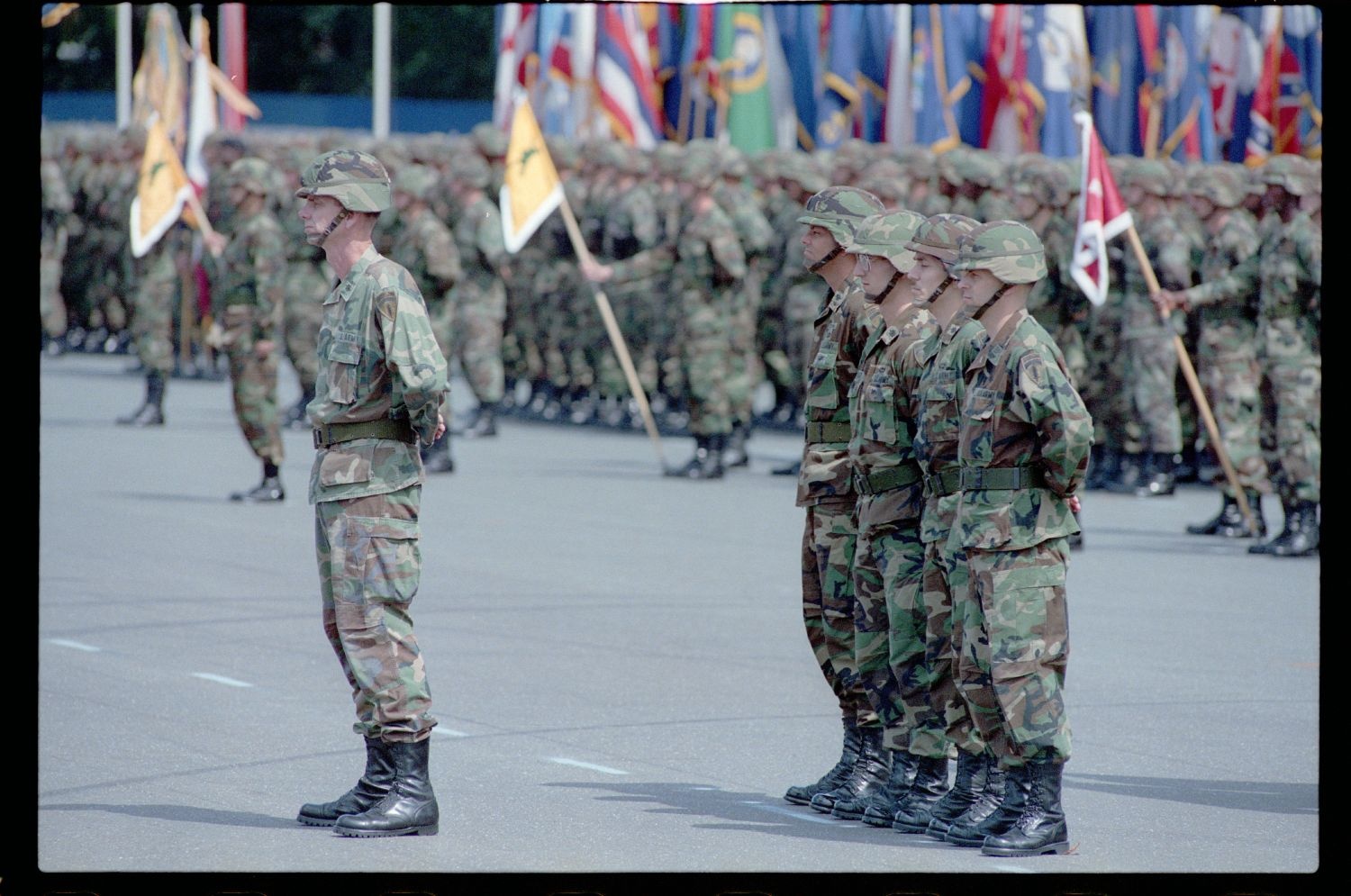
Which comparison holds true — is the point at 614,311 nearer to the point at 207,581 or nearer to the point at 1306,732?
the point at 207,581

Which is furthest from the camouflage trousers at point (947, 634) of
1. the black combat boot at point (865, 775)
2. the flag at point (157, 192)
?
the flag at point (157, 192)

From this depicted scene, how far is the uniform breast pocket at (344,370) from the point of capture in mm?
7270

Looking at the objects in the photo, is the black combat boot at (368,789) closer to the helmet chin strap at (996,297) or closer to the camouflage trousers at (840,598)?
the camouflage trousers at (840,598)

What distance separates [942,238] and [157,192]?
13.5 metres

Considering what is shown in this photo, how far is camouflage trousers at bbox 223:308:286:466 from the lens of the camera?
15.6 m

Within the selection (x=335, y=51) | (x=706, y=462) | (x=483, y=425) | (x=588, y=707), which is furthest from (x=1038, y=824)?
(x=335, y=51)

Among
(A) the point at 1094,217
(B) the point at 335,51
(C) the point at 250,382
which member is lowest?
(C) the point at 250,382

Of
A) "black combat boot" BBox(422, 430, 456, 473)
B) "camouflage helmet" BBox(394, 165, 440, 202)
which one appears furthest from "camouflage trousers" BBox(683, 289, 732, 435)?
"camouflage helmet" BBox(394, 165, 440, 202)

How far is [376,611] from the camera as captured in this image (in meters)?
7.18

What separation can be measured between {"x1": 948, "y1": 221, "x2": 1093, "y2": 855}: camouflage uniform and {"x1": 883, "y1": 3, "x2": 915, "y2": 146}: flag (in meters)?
19.6

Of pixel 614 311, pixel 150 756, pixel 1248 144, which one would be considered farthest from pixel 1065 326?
pixel 150 756

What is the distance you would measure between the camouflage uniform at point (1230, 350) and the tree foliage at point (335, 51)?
130ft

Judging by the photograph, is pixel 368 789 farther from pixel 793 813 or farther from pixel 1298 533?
pixel 1298 533

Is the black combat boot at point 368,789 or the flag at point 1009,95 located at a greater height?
the flag at point 1009,95
